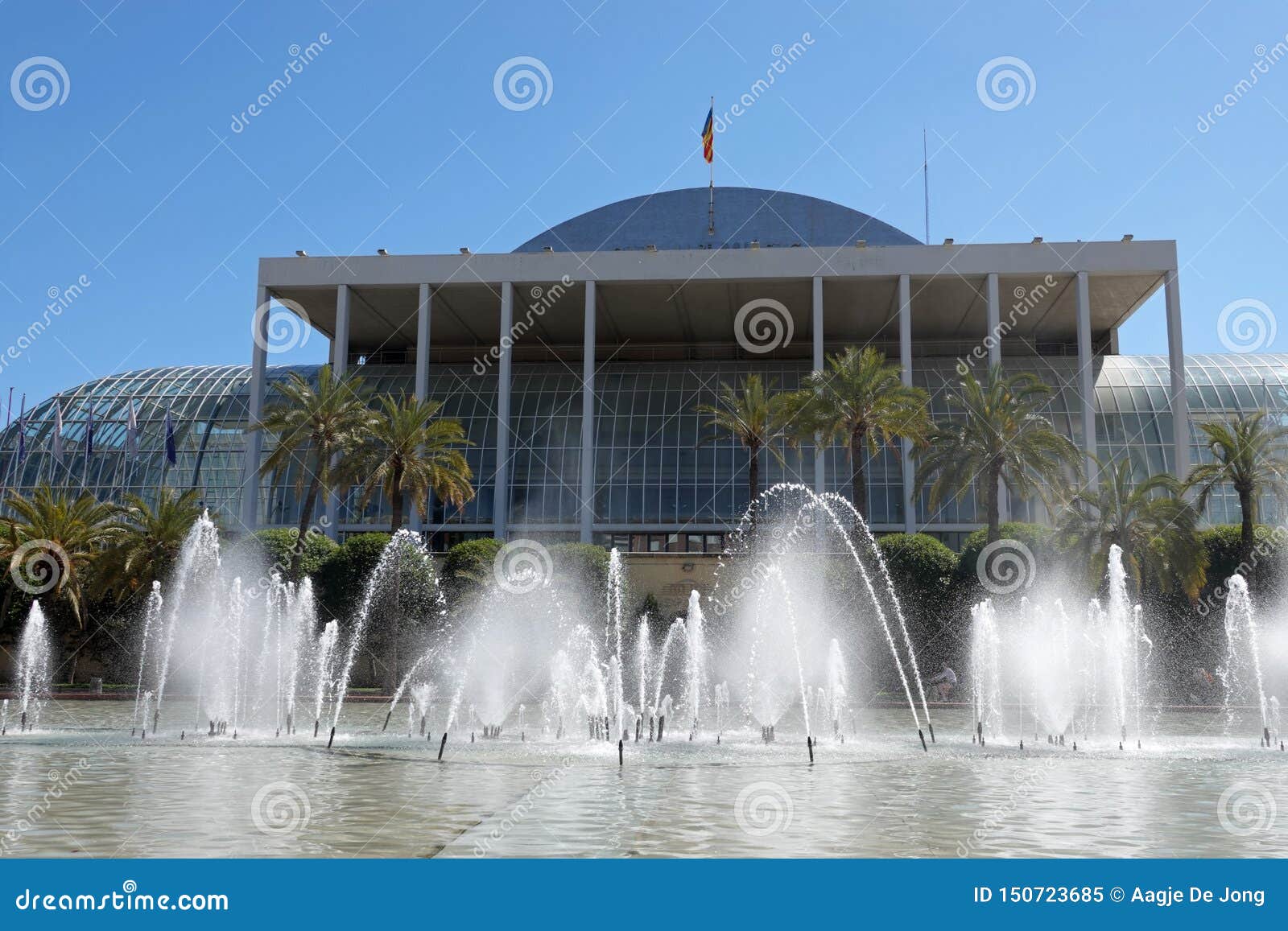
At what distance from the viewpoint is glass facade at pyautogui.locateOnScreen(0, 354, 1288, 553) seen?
5241 cm

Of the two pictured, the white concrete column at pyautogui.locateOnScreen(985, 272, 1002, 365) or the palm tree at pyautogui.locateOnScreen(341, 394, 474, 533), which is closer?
the palm tree at pyautogui.locateOnScreen(341, 394, 474, 533)

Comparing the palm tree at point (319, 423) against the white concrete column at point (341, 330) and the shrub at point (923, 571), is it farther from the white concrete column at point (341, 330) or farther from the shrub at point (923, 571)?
the shrub at point (923, 571)

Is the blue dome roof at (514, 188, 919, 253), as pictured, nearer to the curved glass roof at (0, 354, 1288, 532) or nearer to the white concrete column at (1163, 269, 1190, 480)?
the curved glass roof at (0, 354, 1288, 532)

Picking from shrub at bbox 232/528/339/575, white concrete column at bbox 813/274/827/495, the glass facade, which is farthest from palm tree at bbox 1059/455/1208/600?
shrub at bbox 232/528/339/575

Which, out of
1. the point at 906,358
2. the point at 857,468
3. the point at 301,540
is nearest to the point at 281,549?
the point at 301,540

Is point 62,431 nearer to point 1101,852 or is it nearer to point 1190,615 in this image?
point 1190,615

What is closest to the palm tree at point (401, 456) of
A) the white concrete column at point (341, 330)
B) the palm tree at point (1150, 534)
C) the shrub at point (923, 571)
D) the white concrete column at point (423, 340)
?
the white concrete column at point (423, 340)

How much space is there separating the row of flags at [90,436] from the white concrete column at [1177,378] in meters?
42.4

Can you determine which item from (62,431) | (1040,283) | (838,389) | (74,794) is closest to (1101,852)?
(74,794)

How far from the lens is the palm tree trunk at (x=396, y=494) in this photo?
4047 cm

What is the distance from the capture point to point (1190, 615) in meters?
38.7

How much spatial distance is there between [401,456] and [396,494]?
1445 mm

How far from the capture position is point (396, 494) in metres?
40.8

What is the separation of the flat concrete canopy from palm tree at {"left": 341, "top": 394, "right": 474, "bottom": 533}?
45.5ft
